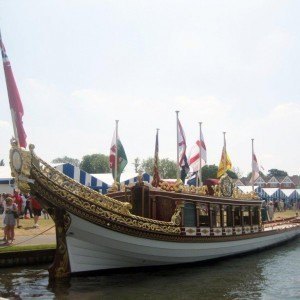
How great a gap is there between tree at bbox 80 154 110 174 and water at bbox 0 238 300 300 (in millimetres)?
81477

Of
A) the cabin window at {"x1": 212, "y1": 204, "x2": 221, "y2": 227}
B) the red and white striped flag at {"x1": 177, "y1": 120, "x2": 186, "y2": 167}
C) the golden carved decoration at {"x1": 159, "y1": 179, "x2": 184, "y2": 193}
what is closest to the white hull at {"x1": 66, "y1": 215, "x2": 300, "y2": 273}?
the cabin window at {"x1": 212, "y1": 204, "x2": 221, "y2": 227}

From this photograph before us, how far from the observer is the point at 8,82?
534 inches

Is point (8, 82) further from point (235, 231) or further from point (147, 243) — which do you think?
point (235, 231)

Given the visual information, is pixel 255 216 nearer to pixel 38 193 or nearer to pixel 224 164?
pixel 224 164

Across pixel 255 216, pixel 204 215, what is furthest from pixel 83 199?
pixel 255 216

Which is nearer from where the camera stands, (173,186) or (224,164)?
(173,186)

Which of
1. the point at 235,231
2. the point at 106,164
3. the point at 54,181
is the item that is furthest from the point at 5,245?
the point at 106,164

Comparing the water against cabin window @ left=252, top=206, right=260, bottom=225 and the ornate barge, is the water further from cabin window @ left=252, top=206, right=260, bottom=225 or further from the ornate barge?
cabin window @ left=252, top=206, right=260, bottom=225

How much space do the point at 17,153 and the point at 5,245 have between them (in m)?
5.18

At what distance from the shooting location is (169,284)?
12.8 m

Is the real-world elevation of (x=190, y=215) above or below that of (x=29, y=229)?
above

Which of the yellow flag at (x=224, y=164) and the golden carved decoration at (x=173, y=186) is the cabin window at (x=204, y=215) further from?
the yellow flag at (x=224, y=164)

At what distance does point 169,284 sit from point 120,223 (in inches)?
89.8

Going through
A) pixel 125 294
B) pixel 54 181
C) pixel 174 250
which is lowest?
pixel 125 294
